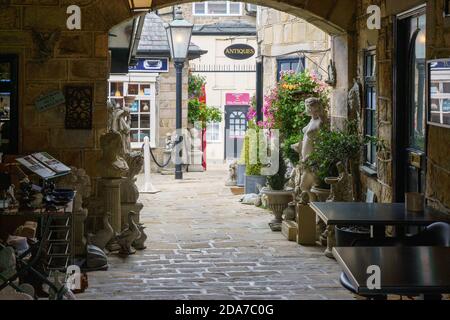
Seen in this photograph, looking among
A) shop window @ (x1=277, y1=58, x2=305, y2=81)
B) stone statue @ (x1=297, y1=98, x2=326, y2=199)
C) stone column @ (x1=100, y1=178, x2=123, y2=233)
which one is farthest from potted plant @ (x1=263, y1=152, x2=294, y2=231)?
shop window @ (x1=277, y1=58, x2=305, y2=81)

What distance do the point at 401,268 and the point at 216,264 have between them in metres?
4.56

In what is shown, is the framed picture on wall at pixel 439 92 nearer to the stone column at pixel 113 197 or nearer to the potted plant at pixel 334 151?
the potted plant at pixel 334 151

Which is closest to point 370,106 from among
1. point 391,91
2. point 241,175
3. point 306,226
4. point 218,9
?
point 391,91

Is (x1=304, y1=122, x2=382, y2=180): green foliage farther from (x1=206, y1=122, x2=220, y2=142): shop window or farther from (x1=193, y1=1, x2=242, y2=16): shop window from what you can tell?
(x1=206, y1=122, x2=220, y2=142): shop window

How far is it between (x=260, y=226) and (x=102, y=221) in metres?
2.46

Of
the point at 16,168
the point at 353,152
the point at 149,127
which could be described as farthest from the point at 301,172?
the point at 149,127

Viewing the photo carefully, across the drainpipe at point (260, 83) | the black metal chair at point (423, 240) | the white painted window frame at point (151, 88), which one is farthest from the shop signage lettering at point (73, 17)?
the white painted window frame at point (151, 88)

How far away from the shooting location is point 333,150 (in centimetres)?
930

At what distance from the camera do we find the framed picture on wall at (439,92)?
6.15m

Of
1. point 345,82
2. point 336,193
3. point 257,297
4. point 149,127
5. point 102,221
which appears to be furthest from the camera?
point 149,127

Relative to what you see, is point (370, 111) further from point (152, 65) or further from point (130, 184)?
point (152, 65)

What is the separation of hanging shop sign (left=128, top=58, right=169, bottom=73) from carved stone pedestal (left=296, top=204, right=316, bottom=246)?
33.0 feet

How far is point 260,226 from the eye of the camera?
11.4m

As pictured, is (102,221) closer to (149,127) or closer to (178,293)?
(178,293)
